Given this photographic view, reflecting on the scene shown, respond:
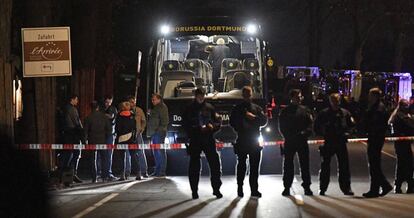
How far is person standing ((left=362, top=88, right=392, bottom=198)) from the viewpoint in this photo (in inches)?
445

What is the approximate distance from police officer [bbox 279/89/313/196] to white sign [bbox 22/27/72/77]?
4506mm

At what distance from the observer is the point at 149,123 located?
1457 centimetres

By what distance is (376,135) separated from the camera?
11.3 m

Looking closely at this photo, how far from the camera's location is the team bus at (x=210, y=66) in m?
16.1

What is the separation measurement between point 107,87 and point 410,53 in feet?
139

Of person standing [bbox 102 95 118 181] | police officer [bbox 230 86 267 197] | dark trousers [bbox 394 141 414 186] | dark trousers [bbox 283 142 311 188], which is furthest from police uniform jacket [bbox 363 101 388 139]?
person standing [bbox 102 95 118 181]

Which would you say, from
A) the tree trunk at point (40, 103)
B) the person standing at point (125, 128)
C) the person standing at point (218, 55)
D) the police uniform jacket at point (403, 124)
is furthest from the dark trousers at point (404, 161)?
the tree trunk at point (40, 103)

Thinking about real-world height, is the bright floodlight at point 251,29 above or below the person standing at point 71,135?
above

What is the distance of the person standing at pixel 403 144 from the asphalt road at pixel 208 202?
1.45ft

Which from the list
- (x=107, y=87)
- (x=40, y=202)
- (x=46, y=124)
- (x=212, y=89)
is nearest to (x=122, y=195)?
(x=46, y=124)

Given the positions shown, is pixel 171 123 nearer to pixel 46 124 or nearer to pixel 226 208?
pixel 46 124

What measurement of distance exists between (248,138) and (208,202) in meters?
1.22

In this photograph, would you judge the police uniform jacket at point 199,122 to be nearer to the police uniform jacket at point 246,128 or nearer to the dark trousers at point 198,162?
the dark trousers at point 198,162

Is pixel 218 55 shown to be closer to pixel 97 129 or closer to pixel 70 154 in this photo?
pixel 97 129
